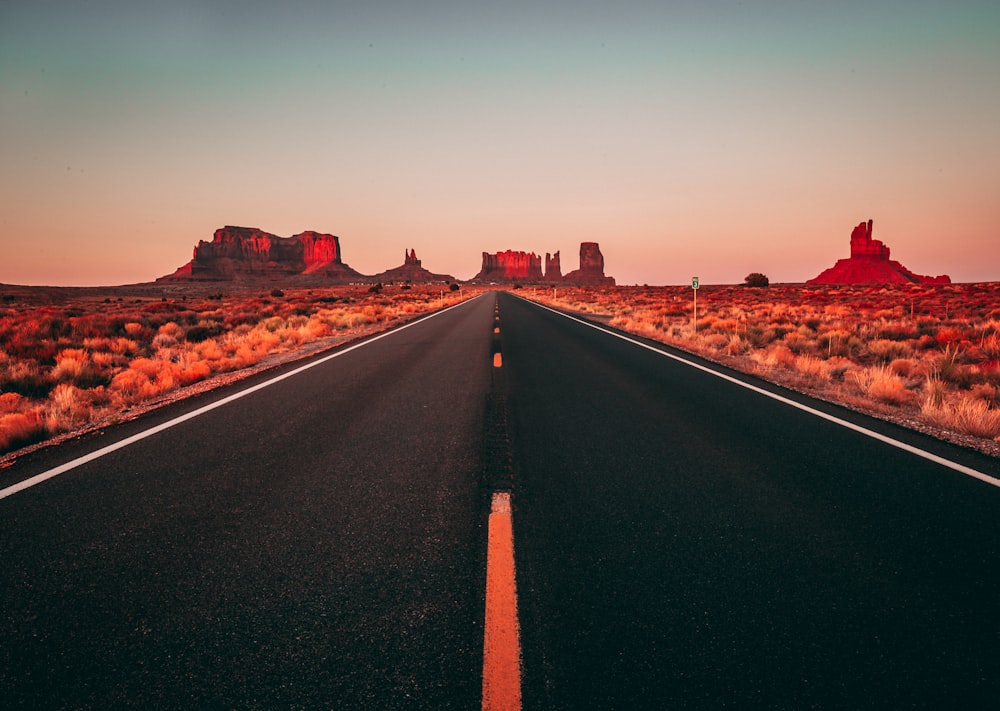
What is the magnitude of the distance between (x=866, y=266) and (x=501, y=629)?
179 metres

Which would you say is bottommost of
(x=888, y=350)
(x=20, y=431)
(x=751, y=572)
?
(x=751, y=572)

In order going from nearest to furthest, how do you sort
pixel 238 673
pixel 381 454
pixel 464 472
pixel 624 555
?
pixel 238 673, pixel 624 555, pixel 464 472, pixel 381 454

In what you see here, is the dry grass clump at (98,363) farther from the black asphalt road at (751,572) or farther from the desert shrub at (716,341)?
the desert shrub at (716,341)

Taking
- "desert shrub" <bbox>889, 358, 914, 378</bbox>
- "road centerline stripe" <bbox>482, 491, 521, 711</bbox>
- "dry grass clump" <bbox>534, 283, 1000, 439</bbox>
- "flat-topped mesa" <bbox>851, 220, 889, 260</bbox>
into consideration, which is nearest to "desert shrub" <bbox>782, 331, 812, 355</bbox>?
"dry grass clump" <bbox>534, 283, 1000, 439</bbox>

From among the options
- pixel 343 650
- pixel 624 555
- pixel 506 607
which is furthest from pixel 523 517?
pixel 343 650

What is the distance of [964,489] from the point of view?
4066 millimetres

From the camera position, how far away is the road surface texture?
2098 mm

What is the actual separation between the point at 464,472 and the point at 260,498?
167 cm

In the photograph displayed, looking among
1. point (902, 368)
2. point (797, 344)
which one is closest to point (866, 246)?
point (797, 344)

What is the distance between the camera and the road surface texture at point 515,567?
2.10 m

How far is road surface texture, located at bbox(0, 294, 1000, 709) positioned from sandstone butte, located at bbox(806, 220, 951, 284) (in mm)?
161612

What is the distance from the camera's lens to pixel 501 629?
7.77 ft

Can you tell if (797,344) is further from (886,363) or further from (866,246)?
(866,246)

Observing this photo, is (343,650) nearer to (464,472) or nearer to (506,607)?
(506,607)
